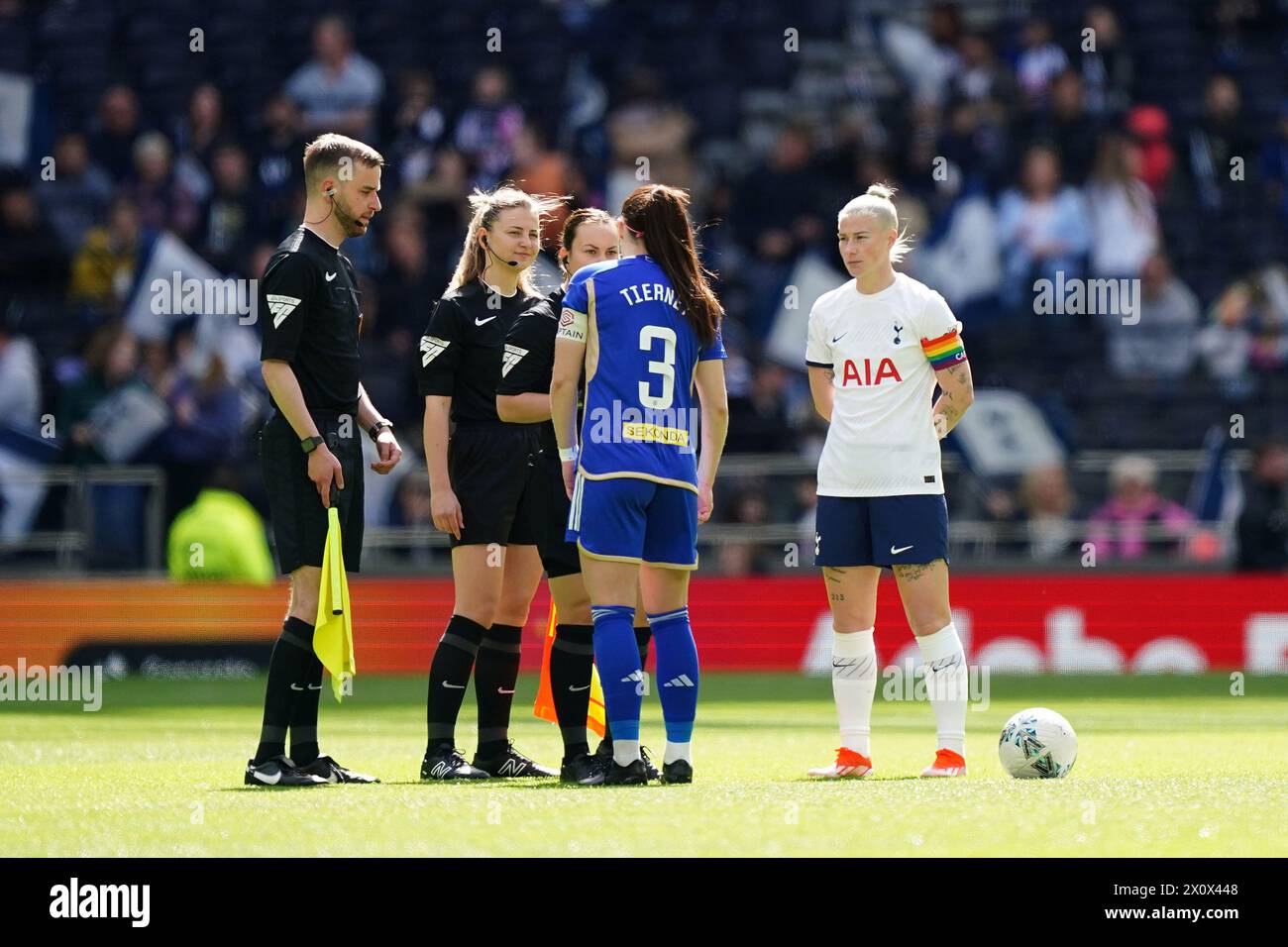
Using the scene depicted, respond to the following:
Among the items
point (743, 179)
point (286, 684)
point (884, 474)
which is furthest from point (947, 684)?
Result: point (743, 179)

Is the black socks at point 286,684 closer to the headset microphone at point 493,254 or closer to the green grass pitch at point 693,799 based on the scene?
the green grass pitch at point 693,799

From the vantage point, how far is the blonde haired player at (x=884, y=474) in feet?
25.7

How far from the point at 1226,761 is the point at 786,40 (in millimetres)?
14350

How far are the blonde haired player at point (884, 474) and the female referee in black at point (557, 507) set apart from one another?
930 mm

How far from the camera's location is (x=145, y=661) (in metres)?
16.2

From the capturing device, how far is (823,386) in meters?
8.29

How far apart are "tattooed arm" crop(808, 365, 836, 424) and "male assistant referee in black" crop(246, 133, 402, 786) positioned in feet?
6.05

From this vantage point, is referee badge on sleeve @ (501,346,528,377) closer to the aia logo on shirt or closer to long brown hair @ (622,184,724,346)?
long brown hair @ (622,184,724,346)

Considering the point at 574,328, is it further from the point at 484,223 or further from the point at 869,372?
the point at 869,372

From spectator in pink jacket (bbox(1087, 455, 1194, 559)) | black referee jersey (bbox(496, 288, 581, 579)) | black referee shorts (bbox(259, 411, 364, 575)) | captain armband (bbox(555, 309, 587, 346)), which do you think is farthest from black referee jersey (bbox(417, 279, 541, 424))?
spectator in pink jacket (bbox(1087, 455, 1194, 559))

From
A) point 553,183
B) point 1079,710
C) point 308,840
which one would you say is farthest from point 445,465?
point 553,183

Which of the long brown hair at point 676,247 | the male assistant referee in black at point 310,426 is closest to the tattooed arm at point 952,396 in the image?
the long brown hair at point 676,247

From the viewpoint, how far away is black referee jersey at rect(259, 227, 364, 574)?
7.36m

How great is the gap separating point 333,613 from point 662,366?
1566mm
